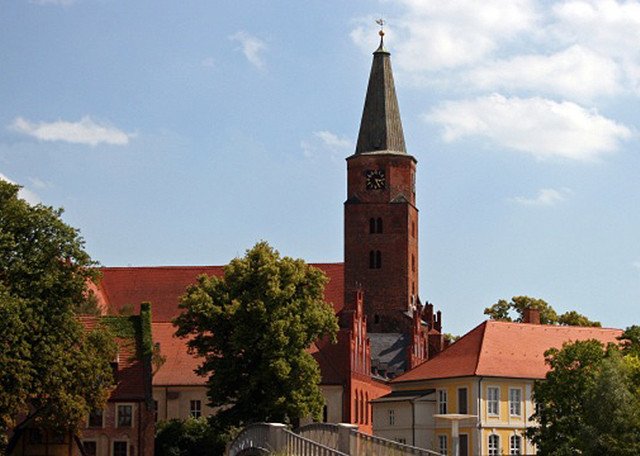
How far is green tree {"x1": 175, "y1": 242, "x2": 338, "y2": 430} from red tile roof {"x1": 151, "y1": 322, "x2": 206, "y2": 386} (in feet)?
59.7

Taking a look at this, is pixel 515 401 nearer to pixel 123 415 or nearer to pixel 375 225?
pixel 123 415

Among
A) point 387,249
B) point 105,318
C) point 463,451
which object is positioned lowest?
point 463,451

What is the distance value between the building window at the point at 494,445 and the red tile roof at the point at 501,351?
3.27 meters

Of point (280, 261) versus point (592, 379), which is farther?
point (280, 261)

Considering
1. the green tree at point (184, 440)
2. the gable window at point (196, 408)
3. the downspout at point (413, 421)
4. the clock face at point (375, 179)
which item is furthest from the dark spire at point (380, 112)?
the green tree at point (184, 440)

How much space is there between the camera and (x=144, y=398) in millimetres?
68438

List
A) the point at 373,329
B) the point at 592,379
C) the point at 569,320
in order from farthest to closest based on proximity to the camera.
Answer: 1. the point at 373,329
2. the point at 569,320
3. the point at 592,379

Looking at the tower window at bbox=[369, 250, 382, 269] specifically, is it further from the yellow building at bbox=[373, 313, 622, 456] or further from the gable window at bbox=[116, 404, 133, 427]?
the gable window at bbox=[116, 404, 133, 427]

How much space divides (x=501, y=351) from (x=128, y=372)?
19.9 m

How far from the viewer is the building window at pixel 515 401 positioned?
238ft

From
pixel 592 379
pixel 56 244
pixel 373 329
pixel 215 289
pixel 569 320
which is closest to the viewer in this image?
pixel 592 379

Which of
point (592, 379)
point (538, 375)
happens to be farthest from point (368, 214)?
point (592, 379)

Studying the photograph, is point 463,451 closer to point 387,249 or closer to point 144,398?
point 144,398

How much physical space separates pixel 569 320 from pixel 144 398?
4307 centimetres
